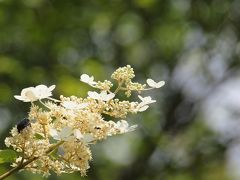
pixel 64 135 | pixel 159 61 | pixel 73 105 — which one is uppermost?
pixel 159 61

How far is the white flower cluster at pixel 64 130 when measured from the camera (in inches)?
68.5

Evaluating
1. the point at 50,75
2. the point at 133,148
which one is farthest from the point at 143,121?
the point at 50,75

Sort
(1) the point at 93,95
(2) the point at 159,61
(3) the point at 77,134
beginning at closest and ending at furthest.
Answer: (3) the point at 77,134
(1) the point at 93,95
(2) the point at 159,61

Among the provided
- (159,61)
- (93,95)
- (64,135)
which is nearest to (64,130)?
(64,135)

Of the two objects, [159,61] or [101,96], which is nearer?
[101,96]

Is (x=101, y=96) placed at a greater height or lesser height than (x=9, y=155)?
greater

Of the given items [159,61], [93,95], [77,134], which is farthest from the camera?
[159,61]

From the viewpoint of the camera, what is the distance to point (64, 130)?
1718mm

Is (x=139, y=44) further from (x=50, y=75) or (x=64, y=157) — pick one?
(x=64, y=157)

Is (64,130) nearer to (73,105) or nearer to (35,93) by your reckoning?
(73,105)

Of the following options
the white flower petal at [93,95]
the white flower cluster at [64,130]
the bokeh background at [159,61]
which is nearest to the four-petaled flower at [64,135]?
the white flower cluster at [64,130]

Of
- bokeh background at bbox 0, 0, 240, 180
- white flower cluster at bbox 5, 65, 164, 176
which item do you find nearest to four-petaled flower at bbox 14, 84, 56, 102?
white flower cluster at bbox 5, 65, 164, 176

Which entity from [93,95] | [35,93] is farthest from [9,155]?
[93,95]

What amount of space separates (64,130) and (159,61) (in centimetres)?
705
